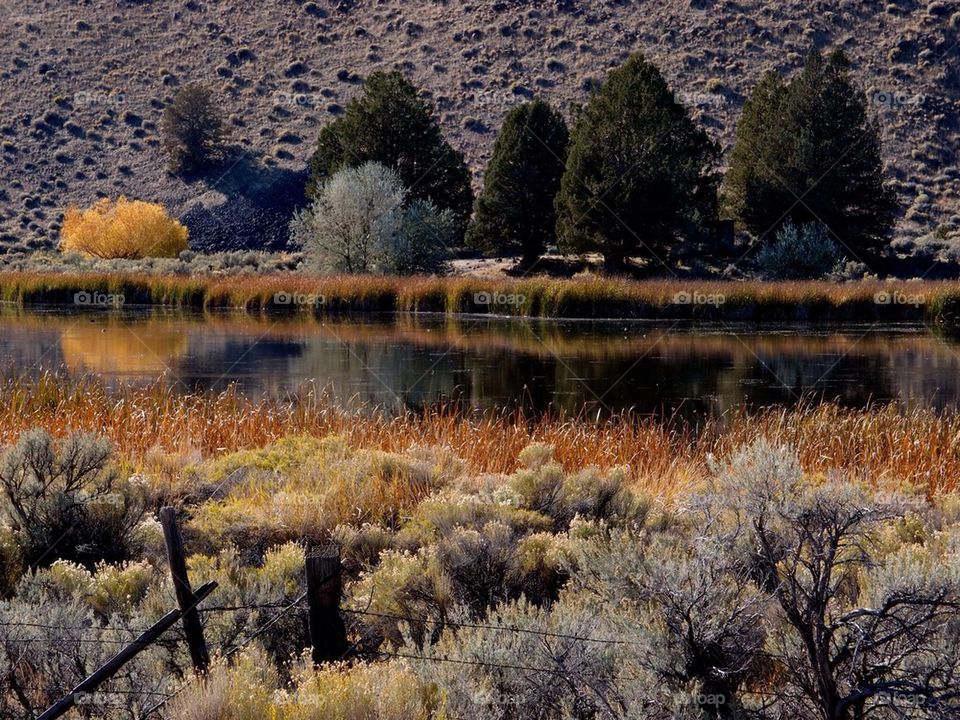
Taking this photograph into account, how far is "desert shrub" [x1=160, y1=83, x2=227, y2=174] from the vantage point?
64312 millimetres

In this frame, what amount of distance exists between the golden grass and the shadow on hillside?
71.7 feet

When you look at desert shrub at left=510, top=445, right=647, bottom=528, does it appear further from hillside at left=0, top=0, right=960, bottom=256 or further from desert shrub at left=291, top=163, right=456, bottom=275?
hillside at left=0, top=0, right=960, bottom=256

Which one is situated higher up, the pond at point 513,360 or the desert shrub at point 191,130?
the desert shrub at point 191,130

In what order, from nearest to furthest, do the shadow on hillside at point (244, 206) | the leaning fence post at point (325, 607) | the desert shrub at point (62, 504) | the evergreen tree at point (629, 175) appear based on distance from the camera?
1. the leaning fence post at point (325, 607)
2. the desert shrub at point (62, 504)
3. the evergreen tree at point (629, 175)
4. the shadow on hillside at point (244, 206)

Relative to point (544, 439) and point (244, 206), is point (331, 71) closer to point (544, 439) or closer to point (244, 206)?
point (244, 206)

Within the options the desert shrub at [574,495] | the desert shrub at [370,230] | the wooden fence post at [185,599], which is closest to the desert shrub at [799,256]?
the desert shrub at [370,230]

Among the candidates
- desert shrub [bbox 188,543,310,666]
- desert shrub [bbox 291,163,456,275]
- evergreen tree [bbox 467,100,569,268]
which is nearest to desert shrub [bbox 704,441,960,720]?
desert shrub [bbox 188,543,310,666]

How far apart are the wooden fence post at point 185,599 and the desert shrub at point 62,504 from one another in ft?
5.26

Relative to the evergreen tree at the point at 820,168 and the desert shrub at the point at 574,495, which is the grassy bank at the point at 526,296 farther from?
the desert shrub at the point at 574,495

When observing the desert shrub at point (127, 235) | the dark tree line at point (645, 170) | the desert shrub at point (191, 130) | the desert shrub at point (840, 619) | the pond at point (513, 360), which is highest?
the desert shrub at point (191, 130)

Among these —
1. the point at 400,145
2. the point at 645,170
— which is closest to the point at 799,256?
the point at 645,170

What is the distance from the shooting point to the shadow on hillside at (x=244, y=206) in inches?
2280

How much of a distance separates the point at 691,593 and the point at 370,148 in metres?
41.2

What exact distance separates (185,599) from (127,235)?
157 feet
